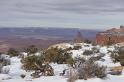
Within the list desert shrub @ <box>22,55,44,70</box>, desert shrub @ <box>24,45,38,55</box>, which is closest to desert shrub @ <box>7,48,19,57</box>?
desert shrub @ <box>24,45,38,55</box>

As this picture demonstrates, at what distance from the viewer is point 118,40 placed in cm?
7225

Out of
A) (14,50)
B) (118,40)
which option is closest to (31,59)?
(14,50)

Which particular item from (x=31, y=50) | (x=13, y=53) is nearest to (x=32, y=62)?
(x=13, y=53)

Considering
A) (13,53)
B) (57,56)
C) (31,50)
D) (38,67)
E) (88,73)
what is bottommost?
(13,53)

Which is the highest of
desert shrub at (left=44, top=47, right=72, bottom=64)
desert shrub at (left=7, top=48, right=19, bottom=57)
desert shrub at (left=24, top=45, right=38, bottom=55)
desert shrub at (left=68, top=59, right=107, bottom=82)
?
desert shrub at (left=68, top=59, right=107, bottom=82)

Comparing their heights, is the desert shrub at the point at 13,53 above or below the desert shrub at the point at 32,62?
below

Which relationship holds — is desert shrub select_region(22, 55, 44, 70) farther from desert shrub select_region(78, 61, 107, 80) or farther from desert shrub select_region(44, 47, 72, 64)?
desert shrub select_region(44, 47, 72, 64)

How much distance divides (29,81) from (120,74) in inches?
221

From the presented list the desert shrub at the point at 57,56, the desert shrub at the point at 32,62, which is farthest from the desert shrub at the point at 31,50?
the desert shrub at the point at 32,62

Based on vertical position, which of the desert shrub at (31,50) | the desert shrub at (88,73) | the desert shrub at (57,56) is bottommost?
the desert shrub at (31,50)

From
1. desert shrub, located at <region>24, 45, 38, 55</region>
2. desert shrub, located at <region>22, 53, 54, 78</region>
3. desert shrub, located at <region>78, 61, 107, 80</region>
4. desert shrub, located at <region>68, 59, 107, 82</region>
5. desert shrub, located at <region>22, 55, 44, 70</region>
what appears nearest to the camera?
desert shrub, located at <region>68, 59, 107, 82</region>

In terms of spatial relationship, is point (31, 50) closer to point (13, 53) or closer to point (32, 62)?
point (13, 53)

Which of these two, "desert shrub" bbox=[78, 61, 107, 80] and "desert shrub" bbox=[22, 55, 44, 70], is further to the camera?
"desert shrub" bbox=[22, 55, 44, 70]

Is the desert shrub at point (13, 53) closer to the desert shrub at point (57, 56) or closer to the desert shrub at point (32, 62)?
the desert shrub at point (57, 56)
